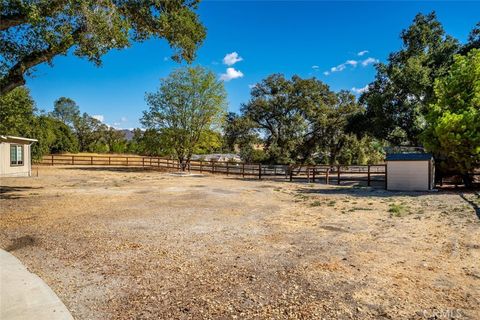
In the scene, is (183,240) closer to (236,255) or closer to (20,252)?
(236,255)

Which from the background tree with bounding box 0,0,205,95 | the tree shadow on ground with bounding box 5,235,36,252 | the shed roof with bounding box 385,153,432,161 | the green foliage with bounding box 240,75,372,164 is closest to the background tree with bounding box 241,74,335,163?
the green foliage with bounding box 240,75,372,164

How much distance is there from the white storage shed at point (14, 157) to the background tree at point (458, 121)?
73.8 ft

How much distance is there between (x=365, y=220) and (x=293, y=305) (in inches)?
226

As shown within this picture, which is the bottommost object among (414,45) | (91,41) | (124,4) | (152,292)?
(152,292)

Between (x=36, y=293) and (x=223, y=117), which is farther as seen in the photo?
(x=223, y=117)

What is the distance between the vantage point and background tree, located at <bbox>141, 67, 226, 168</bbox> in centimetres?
3097

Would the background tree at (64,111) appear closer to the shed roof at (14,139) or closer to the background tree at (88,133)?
the background tree at (88,133)

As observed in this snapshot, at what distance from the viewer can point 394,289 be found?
4344 mm

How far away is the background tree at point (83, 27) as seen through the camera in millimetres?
8586

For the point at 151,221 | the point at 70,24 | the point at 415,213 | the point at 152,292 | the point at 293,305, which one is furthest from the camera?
the point at 415,213

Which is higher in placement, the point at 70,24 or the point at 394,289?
the point at 70,24

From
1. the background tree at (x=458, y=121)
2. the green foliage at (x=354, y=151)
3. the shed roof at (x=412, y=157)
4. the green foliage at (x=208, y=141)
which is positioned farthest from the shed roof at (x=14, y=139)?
the green foliage at (x=354, y=151)

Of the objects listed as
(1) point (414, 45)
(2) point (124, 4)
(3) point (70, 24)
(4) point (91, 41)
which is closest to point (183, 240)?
(4) point (91, 41)

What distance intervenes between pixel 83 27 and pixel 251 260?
25.6 feet
